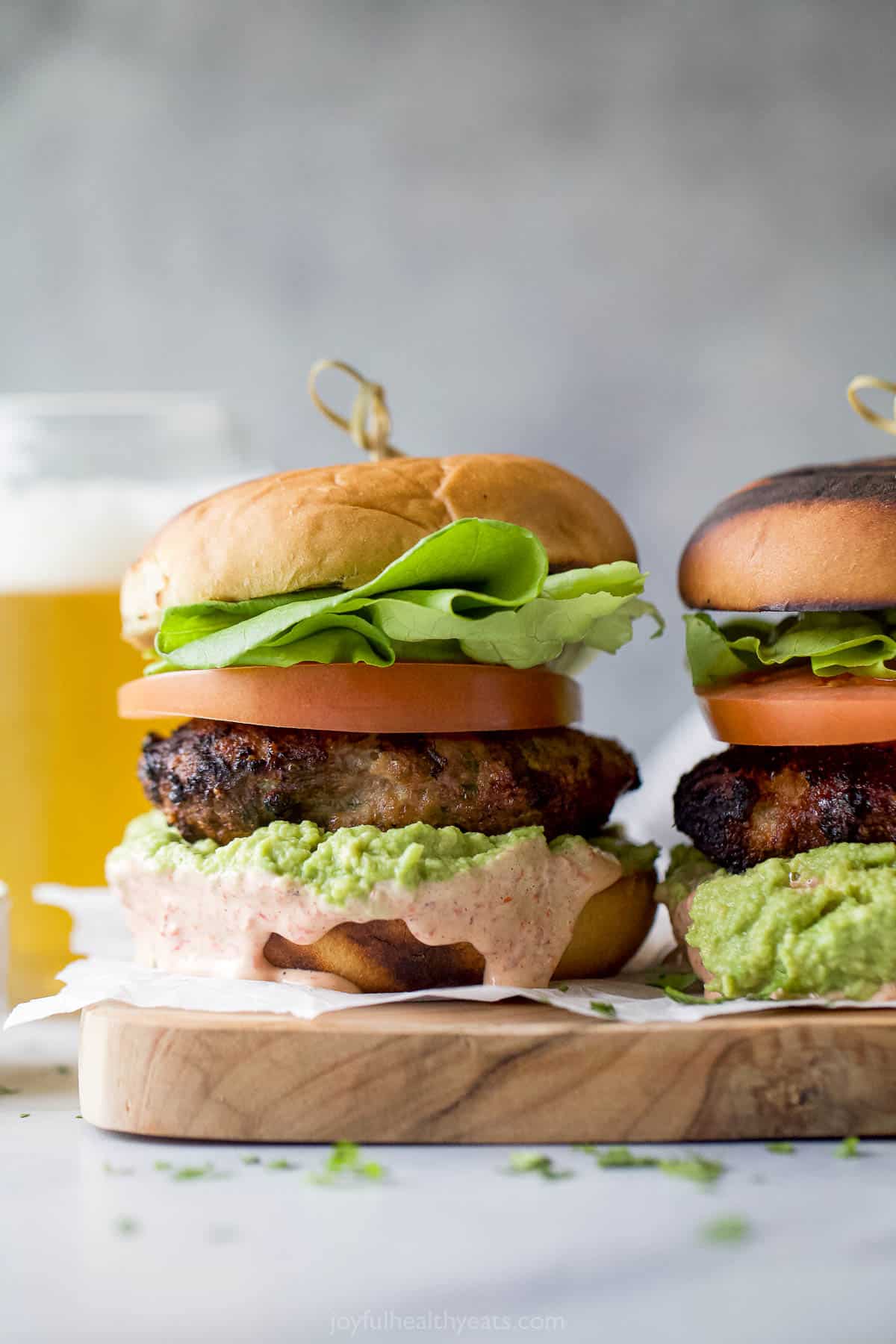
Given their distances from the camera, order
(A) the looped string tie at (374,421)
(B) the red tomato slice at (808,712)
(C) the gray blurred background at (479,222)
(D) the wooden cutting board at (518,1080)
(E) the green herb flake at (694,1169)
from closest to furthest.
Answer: (E) the green herb flake at (694,1169) → (D) the wooden cutting board at (518,1080) → (B) the red tomato slice at (808,712) → (A) the looped string tie at (374,421) → (C) the gray blurred background at (479,222)

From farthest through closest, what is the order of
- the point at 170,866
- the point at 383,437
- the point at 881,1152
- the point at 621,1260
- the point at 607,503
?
the point at 383,437, the point at 607,503, the point at 170,866, the point at 881,1152, the point at 621,1260

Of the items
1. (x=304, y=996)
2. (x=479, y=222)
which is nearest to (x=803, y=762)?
(x=304, y=996)

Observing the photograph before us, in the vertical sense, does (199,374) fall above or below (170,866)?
above

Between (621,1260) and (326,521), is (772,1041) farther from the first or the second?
(326,521)

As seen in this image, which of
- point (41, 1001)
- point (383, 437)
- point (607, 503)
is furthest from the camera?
point (383, 437)

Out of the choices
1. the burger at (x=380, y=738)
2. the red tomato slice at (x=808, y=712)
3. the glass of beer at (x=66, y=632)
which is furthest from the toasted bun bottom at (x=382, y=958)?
the glass of beer at (x=66, y=632)

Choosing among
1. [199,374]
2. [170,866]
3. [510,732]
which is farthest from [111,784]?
[199,374]

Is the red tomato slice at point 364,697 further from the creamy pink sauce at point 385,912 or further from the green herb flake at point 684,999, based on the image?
the green herb flake at point 684,999
